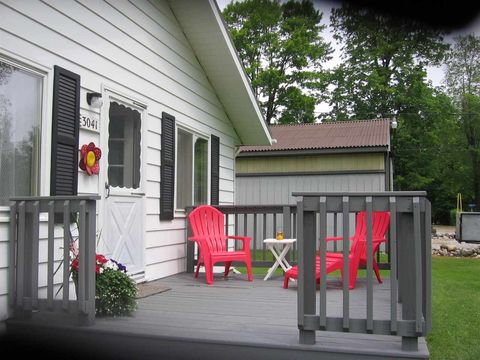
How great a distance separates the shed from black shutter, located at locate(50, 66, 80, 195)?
8200 mm

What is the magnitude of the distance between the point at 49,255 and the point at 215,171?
417cm

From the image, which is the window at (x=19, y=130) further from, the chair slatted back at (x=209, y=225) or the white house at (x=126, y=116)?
the chair slatted back at (x=209, y=225)

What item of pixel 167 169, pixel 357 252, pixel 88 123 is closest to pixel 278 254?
pixel 357 252

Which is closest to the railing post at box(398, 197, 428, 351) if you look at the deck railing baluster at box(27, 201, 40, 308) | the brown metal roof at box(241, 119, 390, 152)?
the deck railing baluster at box(27, 201, 40, 308)

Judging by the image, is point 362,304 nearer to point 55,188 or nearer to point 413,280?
point 413,280

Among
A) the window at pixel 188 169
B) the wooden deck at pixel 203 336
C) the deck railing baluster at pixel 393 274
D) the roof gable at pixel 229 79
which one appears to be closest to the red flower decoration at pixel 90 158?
the wooden deck at pixel 203 336

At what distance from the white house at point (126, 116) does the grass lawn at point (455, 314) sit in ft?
9.52

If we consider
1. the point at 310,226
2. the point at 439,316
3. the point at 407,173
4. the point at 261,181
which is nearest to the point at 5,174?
the point at 310,226

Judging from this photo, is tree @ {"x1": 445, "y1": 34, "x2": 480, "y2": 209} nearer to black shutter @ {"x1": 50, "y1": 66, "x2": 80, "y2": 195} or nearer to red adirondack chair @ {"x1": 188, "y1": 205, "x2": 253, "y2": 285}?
black shutter @ {"x1": 50, "y1": 66, "x2": 80, "y2": 195}

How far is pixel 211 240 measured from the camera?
5578mm

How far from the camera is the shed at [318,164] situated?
463 inches

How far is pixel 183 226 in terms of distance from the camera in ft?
20.6

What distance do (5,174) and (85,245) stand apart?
0.83m

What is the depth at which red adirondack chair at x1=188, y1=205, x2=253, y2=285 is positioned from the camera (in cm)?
523
